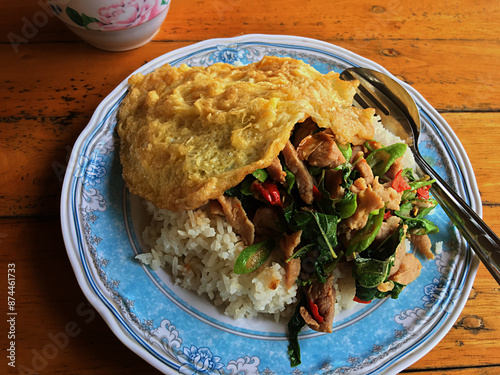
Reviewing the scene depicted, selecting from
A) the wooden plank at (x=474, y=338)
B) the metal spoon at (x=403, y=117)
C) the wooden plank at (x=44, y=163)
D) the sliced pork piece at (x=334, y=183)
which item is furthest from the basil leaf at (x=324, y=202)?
the wooden plank at (x=44, y=163)

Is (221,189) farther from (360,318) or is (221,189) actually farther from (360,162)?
(360,318)

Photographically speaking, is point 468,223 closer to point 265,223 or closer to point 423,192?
point 423,192

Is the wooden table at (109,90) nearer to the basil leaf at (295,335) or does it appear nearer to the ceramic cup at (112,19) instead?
the ceramic cup at (112,19)

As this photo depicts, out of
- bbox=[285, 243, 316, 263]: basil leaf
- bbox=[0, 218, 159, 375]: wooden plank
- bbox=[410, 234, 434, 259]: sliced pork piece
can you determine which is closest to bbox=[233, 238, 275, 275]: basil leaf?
bbox=[285, 243, 316, 263]: basil leaf

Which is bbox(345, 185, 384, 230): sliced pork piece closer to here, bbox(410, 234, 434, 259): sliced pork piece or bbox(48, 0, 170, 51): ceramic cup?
bbox(410, 234, 434, 259): sliced pork piece

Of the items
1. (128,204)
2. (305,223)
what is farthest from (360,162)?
(128,204)
